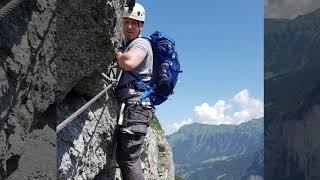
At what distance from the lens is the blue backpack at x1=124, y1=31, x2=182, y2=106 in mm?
7637

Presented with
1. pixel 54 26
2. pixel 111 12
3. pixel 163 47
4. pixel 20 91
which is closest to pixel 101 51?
pixel 111 12

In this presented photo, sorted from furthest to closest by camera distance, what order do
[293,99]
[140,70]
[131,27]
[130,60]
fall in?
[131,27]
[140,70]
[130,60]
[293,99]

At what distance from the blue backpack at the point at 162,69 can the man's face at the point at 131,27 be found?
462 millimetres

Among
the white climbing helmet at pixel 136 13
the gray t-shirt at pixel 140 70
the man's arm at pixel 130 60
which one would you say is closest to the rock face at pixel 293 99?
the man's arm at pixel 130 60

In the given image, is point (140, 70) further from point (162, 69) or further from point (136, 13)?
point (136, 13)

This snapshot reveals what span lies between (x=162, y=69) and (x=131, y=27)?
89 cm

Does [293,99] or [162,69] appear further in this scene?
[162,69]

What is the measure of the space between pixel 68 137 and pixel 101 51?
4.63 feet

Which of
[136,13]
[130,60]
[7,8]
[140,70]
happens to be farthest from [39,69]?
[136,13]

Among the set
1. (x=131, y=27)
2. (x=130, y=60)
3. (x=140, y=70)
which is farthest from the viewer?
(x=131, y=27)

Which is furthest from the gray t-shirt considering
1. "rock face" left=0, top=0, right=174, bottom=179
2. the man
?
"rock face" left=0, top=0, right=174, bottom=179

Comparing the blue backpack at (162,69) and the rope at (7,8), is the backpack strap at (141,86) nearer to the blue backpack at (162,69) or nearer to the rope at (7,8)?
the blue backpack at (162,69)

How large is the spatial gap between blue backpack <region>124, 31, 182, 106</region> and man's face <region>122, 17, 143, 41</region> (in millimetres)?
462

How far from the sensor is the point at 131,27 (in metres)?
7.38
